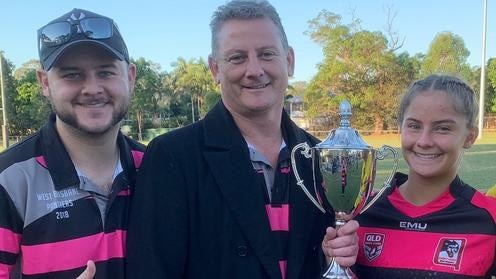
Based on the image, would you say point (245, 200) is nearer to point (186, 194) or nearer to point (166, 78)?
point (186, 194)

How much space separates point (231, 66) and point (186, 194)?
0.61m

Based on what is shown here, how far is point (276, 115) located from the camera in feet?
8.30

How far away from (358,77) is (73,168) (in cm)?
4711

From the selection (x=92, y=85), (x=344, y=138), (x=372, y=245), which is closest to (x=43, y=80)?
(x=92, y=85)

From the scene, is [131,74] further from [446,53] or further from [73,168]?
[446,53]

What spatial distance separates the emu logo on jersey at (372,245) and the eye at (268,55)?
0.98 m

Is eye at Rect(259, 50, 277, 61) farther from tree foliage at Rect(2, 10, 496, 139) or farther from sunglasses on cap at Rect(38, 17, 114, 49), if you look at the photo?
tree foliage at Rect(2, 10, 496, 139)

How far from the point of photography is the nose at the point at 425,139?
238 centimetres

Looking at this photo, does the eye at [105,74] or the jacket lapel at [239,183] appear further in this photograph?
the eye at [105,74]

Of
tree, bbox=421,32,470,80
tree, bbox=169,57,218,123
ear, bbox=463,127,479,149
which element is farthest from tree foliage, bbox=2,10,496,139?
ear, bbox=463,127,479,149

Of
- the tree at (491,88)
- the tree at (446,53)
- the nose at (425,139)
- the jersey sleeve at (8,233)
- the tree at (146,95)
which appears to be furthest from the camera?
the tree at (146,95)

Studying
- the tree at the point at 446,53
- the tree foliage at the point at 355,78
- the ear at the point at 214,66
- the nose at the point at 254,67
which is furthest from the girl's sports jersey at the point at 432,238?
the tree at the point at 446,53

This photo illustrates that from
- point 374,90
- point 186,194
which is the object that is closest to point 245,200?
point 186,194

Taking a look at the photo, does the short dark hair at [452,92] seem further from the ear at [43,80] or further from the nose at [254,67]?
the ear at [43,80]
